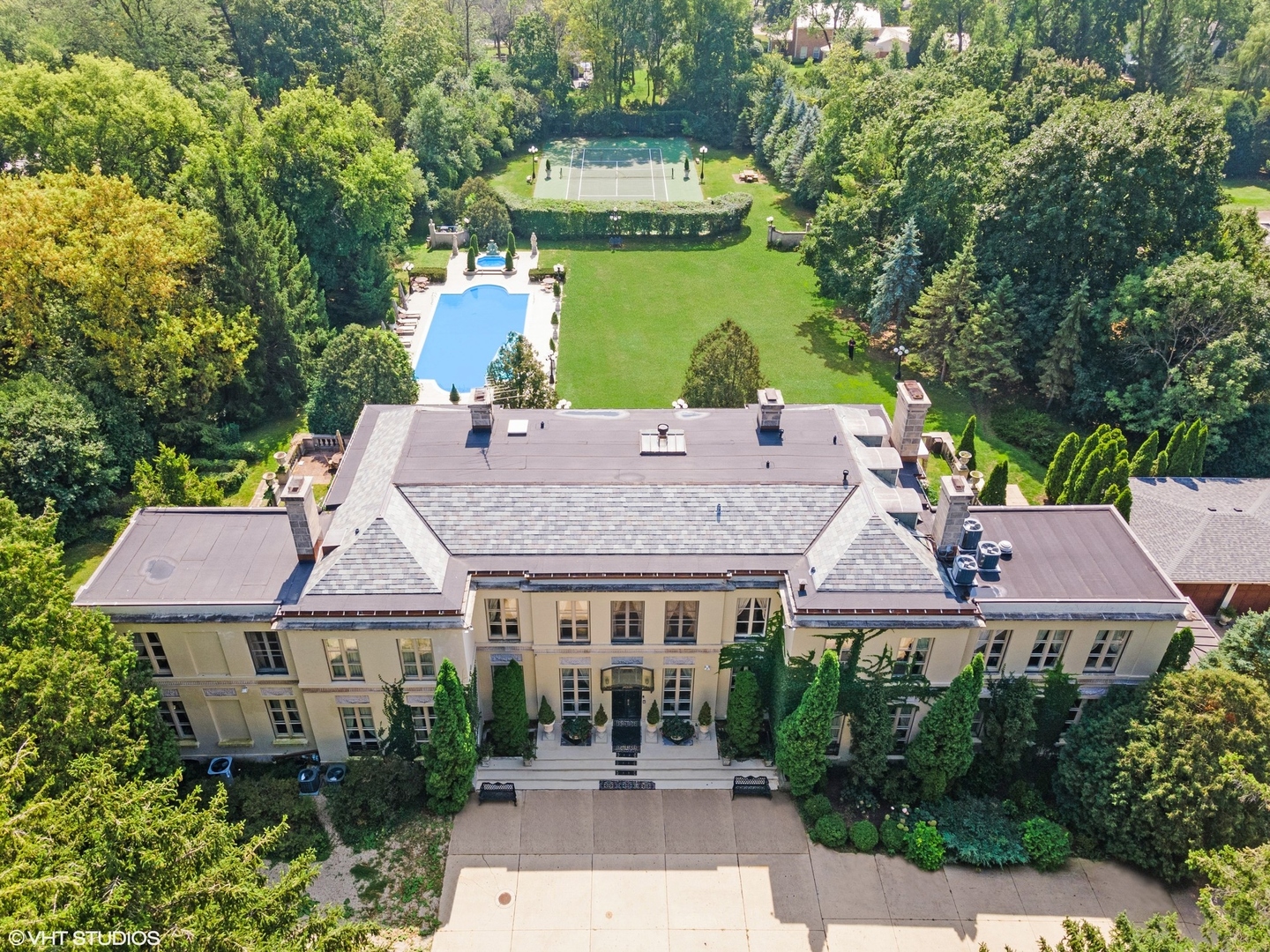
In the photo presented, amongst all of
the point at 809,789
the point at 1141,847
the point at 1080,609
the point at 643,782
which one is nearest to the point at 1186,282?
the point at 1080,609

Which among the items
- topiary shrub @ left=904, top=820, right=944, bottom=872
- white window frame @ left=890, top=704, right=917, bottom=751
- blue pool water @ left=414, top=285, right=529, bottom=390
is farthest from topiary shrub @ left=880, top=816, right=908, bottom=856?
blue pool water @ left=414, top=285, right=529, bottom=390

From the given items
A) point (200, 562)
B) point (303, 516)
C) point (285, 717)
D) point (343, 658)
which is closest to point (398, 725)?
point (343, 658)

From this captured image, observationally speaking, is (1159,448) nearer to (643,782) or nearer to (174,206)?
(643,782)

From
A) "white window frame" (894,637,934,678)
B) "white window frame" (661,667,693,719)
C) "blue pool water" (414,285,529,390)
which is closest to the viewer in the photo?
"white window frame" (894,637,934,678)

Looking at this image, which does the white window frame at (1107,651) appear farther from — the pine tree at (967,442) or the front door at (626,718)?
the pine tree at (967,442)

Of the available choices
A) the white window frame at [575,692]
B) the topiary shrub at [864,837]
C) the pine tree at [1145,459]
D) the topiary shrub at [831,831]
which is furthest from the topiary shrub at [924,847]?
the pine tree at [1145,459]

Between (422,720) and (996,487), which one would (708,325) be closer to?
(996,487)

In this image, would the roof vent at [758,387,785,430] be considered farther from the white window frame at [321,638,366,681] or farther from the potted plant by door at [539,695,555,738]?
the white window frame at [321,638,366,681]
